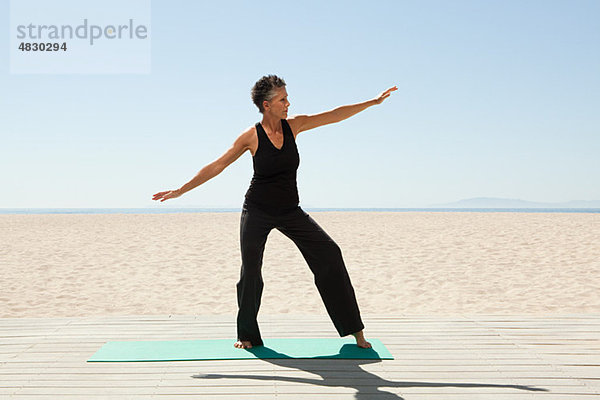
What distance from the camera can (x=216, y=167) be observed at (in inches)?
142

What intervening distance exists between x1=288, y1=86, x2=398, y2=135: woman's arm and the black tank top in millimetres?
134

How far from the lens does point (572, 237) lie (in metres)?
13.9

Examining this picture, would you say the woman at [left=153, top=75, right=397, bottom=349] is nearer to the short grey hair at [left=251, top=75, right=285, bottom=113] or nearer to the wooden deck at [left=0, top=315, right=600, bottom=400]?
the short grey hair at [left=251, top=75, right=285, bottom=113]

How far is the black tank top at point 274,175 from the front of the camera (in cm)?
362

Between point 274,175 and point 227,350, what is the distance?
4.31 ft

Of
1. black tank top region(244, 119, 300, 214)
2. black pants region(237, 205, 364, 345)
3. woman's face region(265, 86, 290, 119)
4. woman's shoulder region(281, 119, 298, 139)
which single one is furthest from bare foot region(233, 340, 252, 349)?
woman's face region(265, 86, 290, 119)

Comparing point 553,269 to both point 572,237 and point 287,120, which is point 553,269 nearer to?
point 572,237

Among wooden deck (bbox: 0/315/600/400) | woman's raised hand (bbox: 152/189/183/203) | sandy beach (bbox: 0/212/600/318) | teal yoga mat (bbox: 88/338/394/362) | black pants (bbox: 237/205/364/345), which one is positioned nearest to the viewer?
wooden deck (bbox: 0/315/600/400)

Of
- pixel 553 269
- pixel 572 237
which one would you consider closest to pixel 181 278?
pixel 553 269

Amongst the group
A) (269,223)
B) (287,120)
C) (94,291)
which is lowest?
(94,291)

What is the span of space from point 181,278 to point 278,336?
520 centimetres

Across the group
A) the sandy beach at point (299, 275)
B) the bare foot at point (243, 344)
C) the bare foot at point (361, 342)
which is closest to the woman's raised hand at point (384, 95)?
the bare foot at point (361, 342)

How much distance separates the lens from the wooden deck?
2.99 metres

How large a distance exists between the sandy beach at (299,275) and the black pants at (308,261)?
4.18ft
